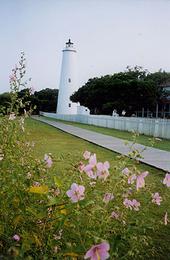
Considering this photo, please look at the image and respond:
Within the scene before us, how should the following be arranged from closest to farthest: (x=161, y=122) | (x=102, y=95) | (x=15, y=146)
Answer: (x=15, y=146), (x=161, y=122), (x=102, y=95)

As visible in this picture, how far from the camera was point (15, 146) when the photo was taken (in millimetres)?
3188

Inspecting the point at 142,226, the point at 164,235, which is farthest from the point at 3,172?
the point at 164,235

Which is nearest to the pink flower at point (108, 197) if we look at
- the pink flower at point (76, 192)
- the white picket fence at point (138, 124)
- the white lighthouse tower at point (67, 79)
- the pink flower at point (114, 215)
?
the pink flower at point (114, 215)

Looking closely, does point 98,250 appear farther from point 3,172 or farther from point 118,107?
point 118,107

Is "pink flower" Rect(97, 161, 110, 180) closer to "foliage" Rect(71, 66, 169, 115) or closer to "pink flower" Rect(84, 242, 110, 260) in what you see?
"pink flower" Rect(84, 242, 110, 260)

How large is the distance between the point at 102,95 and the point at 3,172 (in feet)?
127

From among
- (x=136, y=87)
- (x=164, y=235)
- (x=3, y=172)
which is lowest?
(x=164, y=235)

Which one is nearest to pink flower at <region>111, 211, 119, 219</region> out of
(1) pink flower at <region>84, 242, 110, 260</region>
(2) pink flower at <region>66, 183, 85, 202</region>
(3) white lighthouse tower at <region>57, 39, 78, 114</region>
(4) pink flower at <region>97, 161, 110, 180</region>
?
(4) pink flower at <region>97, 161, 110, 180</region>

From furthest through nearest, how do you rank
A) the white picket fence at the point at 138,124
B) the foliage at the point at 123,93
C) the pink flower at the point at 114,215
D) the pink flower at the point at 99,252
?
the foliage at the point at 123,93 → the white picket fence at the point at 138,124 → the pink flower at the point at 114,215 → the pink flower at the point at 99,252

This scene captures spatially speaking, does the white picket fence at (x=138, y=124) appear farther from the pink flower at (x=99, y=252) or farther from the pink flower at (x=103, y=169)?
the pink flower at (x=99, y=252)

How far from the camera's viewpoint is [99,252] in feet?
4.66

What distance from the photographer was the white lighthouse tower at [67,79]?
58969 millimetres

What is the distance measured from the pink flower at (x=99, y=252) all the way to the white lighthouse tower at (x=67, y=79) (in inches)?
2272

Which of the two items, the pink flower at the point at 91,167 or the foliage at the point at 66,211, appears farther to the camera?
the pink flower at the point at 91,167
